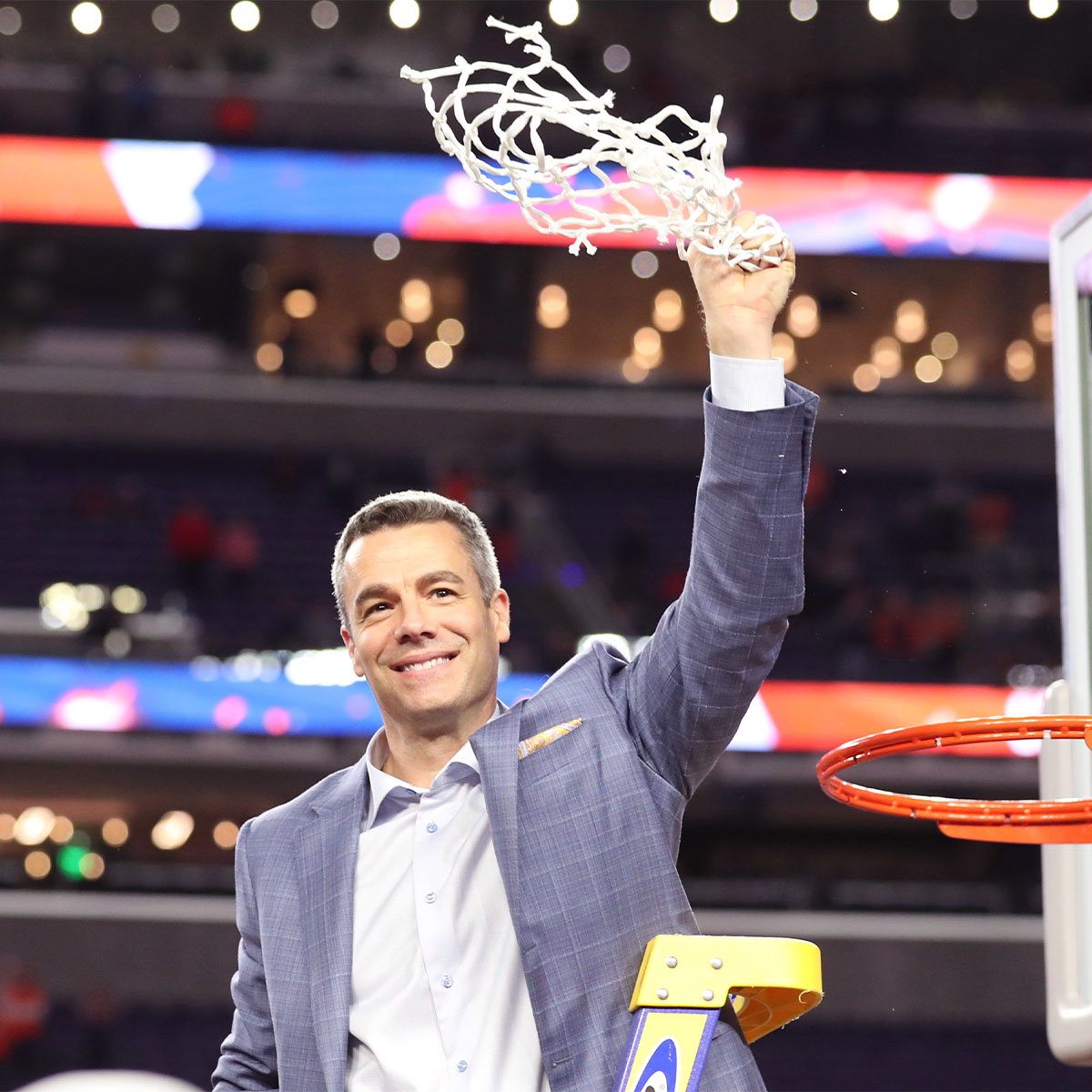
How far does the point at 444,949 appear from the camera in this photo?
6.00ft

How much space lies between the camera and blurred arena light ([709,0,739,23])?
1436cm

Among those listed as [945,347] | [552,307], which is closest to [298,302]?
[552,307]

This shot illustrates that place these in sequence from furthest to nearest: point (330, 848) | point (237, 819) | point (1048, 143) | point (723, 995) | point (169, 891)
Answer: point (1048, 143) < point (237, 819) < point (169, 891) < point (330, 848) < point (723, 995)

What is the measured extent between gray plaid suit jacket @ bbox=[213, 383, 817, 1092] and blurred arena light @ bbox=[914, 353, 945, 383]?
13.8m

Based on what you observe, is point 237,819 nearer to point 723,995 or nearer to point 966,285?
point 966,285

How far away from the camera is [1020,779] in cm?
1173

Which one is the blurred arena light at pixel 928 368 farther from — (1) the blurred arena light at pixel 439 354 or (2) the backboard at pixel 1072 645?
(2) the backboard at pixel 1072 645

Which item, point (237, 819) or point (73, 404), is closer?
point (237, 819)

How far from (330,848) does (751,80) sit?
14126 mm

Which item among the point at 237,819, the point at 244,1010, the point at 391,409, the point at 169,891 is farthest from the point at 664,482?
the point at 244,1010

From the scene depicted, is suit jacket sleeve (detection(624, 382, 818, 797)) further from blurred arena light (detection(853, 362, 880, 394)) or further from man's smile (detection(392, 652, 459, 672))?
blurred arena light (detection(853, 362, 880, 394))

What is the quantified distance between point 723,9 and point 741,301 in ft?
44.3

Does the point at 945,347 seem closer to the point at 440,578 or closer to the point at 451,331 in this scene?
the point at 451,331

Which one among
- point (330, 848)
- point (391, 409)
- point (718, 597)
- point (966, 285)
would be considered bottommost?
point (330, 848)
